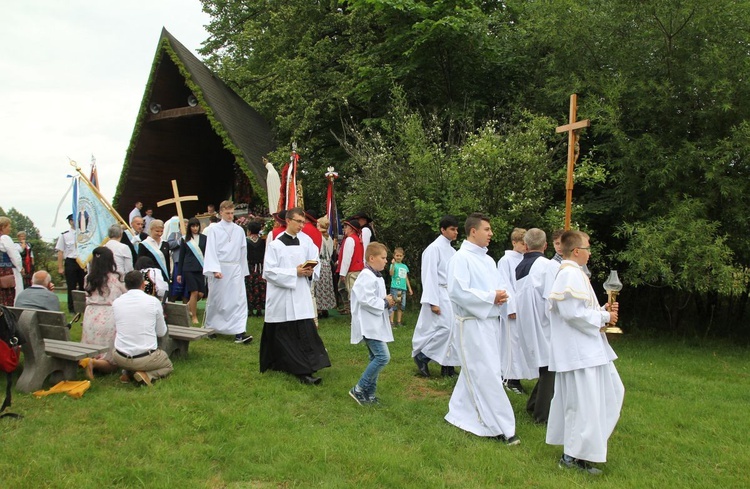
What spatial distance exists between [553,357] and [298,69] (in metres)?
14.3

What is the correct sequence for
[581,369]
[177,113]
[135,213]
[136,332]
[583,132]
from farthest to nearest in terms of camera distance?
1. [177,113]
2. [135,213]
3. [583,132]
4. [136,332]
5. [581,369]

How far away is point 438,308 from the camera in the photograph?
7105 mm

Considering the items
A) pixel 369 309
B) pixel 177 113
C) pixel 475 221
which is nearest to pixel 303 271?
pixel 369 309

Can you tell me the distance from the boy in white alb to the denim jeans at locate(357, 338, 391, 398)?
178cm

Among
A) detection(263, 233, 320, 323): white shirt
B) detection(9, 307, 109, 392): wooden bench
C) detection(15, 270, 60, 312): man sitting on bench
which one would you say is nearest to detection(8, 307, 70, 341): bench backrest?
detection(9, 307, 109, 392): wooden bench

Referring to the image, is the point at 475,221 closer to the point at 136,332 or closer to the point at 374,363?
the point at 374,363

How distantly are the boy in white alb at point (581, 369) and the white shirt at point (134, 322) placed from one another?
406 cm

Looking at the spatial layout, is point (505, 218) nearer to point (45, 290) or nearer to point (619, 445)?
point (619, 445)

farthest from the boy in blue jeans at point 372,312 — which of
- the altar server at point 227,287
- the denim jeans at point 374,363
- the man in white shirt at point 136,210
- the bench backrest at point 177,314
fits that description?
the man in white shirt at point 136,210

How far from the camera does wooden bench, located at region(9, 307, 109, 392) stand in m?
5.96

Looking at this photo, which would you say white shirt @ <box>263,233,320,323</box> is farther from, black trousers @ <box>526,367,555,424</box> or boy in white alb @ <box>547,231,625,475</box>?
boy in white alb @ <box>547,231,625,475</box>

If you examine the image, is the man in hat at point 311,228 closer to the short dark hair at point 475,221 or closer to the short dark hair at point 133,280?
the short dark hair at point 133,280

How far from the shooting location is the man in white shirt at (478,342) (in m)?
5.25

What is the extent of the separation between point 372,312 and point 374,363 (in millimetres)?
518
